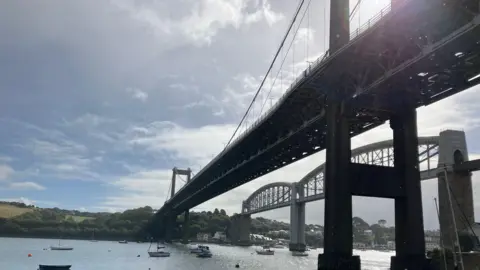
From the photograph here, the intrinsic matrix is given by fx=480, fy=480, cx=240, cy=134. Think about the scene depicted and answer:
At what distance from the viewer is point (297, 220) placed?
419ft

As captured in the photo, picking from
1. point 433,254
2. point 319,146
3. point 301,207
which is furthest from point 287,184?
point 433,254

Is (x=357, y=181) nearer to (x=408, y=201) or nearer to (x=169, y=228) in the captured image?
(x=408, y=201)

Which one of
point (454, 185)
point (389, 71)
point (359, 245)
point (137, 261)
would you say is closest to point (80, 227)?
point (359, 245)

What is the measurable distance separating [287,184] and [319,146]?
9782 centimetres

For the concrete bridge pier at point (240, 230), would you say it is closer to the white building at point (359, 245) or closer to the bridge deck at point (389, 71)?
the white building at point (359, 245)

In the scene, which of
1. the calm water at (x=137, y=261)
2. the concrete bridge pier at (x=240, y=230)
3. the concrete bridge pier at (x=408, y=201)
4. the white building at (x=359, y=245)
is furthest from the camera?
the white building at (x=359, y=245)

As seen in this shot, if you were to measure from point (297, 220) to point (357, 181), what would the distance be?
339ft

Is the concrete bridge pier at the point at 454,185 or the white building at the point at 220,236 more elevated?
the concrete bridge pier at the point at 454,185

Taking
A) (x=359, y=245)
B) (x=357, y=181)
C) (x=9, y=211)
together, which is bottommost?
(x=359, y=245)

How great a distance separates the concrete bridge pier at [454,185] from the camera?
38.5m

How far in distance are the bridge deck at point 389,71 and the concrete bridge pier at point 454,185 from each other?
34.2 ft

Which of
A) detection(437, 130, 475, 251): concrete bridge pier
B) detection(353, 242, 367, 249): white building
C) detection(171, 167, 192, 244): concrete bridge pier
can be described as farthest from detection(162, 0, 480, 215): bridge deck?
detection(353, 242, 367, 249): white building

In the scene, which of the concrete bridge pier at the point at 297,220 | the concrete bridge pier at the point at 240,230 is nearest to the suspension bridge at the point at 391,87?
the concrete bridge pier at the point at 297,220

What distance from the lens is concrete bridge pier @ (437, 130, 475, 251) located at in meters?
38.5
